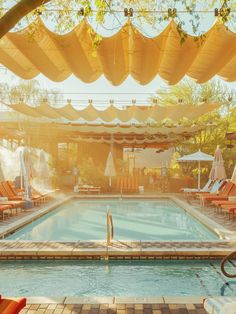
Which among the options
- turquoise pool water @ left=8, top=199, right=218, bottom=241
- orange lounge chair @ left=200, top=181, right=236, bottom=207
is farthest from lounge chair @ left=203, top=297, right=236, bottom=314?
orange lounge chair @ left=200, top=181, right=236, bottom=207

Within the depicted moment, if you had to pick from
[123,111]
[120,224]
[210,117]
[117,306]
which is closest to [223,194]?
[120,224]

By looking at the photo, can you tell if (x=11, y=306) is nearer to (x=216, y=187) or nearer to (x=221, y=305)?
(x=221, y=305)

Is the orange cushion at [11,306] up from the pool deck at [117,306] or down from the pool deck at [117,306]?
up

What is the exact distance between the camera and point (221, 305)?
3346 millimetres

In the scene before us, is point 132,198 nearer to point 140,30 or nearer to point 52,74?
point 52,74

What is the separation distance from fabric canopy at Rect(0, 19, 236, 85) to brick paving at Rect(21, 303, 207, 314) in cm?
369

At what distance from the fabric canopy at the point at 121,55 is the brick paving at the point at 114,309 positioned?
369cm

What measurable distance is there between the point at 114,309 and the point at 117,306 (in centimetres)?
8

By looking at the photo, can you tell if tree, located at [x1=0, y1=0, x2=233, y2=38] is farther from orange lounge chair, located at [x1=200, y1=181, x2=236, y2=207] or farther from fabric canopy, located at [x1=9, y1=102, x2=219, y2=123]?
orange lounge chair, located at [x1=200, y1=181, x2=236, y2=207]

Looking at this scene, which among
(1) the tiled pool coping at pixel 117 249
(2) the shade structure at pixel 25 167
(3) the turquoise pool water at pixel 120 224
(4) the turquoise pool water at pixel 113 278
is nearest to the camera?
(4) the turquoise pool water at pixel 113 278

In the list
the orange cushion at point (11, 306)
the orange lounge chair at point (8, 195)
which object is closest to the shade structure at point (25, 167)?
the orange lounge chair at point (8, 195)

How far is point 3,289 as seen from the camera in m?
6.04

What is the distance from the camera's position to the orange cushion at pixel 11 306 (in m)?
3.24

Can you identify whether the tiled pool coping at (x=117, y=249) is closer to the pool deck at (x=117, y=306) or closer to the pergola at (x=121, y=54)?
the pool deck at (x=117, y=306)
